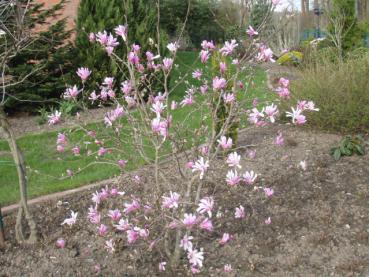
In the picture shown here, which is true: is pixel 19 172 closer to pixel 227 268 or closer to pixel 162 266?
pixel 162 266

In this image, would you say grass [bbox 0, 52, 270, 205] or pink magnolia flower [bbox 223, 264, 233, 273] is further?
grass [bbox 0, 52, 270, 205]

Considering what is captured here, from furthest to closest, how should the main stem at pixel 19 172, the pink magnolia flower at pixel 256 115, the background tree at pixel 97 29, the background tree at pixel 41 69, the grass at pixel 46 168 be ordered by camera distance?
the background tree at pixel 97 29 → the background tree at pixel 41 69 → the grass at pixel 46 168 → the main stem at pixel 19 172 → the pink magnolia flower at pixel 256 115

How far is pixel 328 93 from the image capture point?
606 centimetres

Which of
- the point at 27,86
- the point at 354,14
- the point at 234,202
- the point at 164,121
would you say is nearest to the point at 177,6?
the point at 354,14

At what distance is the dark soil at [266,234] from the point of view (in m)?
3.37

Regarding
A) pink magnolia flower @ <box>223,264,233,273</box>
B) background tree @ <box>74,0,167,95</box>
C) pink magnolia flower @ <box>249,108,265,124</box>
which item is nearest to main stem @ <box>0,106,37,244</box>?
pink magnolia flower @ <box>223,264,233,273</box>

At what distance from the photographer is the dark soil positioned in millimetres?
3373

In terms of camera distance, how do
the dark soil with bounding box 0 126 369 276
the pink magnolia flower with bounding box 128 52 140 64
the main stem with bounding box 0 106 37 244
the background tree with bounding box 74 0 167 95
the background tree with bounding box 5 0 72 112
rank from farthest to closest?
the background tree with bounding box 74 0 167 95 < the background tree with bounding box 5 0 72 112 < the main stem with bounding box 0 106 37 244 < the dark soil with bounding box 0 126 369 276 < the pink magnolia flower with bounding box 128 52 140 64

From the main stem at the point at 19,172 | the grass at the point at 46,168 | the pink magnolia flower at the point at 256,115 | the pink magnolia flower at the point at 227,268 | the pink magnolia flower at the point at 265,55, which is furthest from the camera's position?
the grass at the point at 46,168

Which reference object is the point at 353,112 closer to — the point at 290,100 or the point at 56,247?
the point at 290,100

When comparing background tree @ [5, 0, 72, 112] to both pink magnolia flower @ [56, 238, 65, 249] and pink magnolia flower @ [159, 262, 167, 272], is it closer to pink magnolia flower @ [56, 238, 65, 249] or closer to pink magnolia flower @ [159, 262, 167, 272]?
pink magnolia flower @ [56, 238, 65, 249]

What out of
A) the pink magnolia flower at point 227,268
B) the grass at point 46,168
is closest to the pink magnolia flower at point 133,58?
the grass at point 46,168

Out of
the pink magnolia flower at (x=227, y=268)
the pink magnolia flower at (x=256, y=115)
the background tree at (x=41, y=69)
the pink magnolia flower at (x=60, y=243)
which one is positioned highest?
the pink magnolia flower at (x=256, y=115)

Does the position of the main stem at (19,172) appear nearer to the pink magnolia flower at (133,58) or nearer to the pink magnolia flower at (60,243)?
the pink magnolia flower at (60,243)
